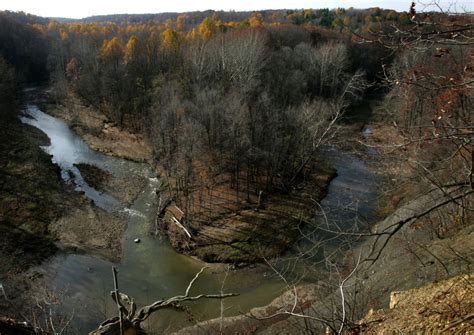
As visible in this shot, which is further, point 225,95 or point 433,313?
point 225,95

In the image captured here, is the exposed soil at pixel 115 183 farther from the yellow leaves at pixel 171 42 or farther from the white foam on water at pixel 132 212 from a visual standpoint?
the yellow leaves at pixel 171 42

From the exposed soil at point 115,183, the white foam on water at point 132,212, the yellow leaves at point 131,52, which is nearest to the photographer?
the white foam on water at point 132,212

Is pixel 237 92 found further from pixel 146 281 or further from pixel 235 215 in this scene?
pixel 146 281

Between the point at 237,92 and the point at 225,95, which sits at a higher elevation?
the point at 237,92

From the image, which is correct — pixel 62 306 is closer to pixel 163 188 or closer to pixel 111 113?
pixel 163 188

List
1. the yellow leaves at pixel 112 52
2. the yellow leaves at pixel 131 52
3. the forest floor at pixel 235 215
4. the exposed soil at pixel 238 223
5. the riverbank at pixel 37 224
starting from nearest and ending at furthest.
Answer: the riverbank at pixel 37 224 → the exposed soil at pixel 238 223 → the forest floor at pixel 235 215 → the yellow leaves at pixel 131 52 → the yellow leaves at pixel 112 52

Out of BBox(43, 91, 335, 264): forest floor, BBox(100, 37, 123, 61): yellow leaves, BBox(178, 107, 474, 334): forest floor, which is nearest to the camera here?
BBox(178, 107, 474, 334): forest floor

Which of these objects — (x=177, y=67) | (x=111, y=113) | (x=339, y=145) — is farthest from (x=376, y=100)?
(x=111, y=113)

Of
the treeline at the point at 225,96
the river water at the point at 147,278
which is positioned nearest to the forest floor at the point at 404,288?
the river water at the point at 147,278

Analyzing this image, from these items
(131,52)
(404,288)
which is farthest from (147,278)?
(131,52)

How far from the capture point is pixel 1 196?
82.4 feet

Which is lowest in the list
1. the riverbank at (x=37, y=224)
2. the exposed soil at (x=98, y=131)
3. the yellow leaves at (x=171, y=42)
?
the riverbank at (x=37, y=224)

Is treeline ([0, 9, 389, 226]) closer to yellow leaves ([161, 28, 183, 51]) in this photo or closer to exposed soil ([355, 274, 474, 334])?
yellow leaves ([161, 28, 183, 51])

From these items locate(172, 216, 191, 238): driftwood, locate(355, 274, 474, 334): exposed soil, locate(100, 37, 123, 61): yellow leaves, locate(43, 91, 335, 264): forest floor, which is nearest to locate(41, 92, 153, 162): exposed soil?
locate(43, 91, 335, 264): forest floor
